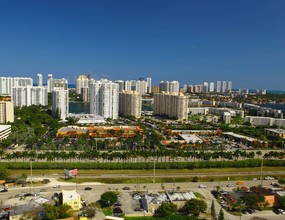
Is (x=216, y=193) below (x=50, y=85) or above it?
below

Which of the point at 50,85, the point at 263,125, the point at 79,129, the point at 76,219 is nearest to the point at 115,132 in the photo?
the point at 79,129

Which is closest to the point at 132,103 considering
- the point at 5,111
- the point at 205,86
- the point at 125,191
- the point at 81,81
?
the point at 5,111

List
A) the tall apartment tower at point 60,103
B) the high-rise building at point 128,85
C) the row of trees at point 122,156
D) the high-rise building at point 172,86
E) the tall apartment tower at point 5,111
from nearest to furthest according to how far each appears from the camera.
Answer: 1. the row of trees at point 122,156
2. the tall apartment tower at point 5,111
3. the tall apartment tower at point 60,103
4. the high-rise building at point 172,86
5. the high-rise building at point 128,85

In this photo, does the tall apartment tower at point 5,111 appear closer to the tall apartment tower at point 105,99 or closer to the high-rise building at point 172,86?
the tall apartment tower at point 105,99

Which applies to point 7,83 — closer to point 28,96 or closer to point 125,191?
point 28,96

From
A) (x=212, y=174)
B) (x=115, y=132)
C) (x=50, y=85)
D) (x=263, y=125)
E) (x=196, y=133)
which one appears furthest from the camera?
(x=50, y=85)

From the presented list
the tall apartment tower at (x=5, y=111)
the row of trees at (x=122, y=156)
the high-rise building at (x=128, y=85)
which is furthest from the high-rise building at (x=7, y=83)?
the row of trees at (x=122, y=156)

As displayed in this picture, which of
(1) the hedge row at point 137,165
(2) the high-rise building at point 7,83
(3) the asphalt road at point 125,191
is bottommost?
(3) the asphalt road at point 125,191

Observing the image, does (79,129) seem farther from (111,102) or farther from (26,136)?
(111,102)
